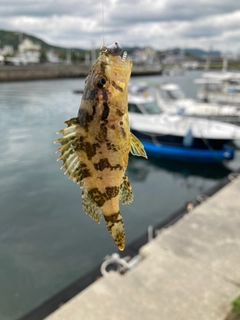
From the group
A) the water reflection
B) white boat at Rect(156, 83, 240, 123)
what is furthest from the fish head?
white boat at Rect(156, 83, 240, 123)

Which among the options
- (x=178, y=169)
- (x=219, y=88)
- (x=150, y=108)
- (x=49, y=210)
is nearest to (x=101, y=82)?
(x=49, y=210)

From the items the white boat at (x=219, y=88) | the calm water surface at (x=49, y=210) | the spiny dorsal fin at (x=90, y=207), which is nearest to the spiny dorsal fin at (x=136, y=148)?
the spiny dorsal fin at (x=90, y=207)

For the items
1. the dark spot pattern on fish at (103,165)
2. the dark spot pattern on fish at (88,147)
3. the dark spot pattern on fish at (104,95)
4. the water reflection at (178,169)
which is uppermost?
the dark spot pattern on fish at (104,95)

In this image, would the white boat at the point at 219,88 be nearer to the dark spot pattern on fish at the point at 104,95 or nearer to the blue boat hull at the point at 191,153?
the blue boat hull at the point at 191,153

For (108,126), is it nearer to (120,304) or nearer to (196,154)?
(120,304)

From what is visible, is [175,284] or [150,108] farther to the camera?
[150,108]

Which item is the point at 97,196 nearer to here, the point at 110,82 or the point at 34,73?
the point at 110,82

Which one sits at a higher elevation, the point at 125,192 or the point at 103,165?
the point at 103,165
